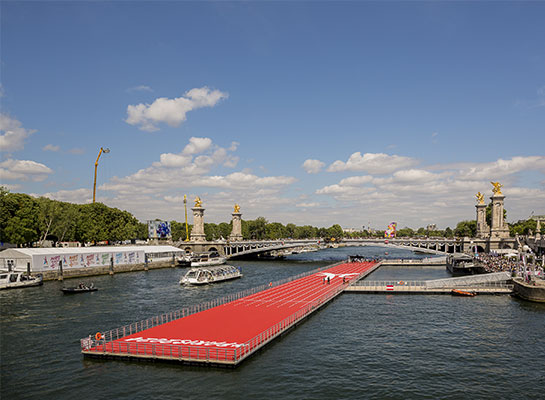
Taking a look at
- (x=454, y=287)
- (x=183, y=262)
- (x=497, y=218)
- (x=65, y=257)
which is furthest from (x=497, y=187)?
(x=65, y=257)

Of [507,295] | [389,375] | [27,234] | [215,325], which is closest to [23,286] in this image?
[27,234]

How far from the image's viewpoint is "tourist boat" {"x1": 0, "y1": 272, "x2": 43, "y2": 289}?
7412 centimetres

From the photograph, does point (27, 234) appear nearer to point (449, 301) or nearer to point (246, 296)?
point (246, 296)

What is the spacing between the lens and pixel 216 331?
3975 centimetres

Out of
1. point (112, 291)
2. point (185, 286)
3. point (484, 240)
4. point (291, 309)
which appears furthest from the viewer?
point (484, 240)

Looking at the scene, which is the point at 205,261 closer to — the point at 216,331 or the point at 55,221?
the point at 55,221

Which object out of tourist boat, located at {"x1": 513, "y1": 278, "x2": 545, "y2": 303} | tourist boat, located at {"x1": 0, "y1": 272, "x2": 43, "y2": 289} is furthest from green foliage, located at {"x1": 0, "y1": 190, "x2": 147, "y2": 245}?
tourist boat, located at {"x1": 513, "y1": 278, "x2": 545, "y2": 303}

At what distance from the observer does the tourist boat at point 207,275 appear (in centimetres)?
8319

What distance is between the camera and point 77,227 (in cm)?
13862

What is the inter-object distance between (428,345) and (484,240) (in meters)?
103

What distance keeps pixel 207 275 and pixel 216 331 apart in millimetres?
47709

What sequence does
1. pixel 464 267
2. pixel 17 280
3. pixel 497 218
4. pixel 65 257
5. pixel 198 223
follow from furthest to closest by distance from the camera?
pixel 198 223, pixel 497 218, pixel 464 267, pixel 65 257, pixel 17 280

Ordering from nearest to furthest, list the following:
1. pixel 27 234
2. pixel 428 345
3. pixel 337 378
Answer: pixel 337 378 → pixel 428 345 → pixel 27 234

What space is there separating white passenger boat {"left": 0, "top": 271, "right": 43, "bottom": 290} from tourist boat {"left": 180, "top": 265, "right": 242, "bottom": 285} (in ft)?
86.3
